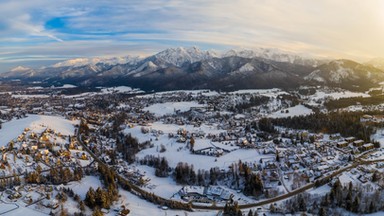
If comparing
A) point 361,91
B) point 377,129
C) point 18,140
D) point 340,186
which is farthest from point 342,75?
point 18,140

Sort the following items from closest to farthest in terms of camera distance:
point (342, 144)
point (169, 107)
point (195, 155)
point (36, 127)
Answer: point (195, 155)
point (342, 144)
point (36, 127)
point (169, 107)

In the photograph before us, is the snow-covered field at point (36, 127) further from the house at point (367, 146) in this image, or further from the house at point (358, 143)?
the house at point (367, 146)

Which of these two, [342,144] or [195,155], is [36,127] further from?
[342,144]

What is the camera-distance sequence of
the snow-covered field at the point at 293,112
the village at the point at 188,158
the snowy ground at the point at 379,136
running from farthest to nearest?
the snow-covered field at the point at 293,112 → the snowy ground at the point at 379,136 → the village at the point at 188,158

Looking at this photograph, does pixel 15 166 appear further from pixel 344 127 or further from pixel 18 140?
pixel 344 127

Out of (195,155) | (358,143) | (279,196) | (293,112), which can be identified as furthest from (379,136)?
(195,155)

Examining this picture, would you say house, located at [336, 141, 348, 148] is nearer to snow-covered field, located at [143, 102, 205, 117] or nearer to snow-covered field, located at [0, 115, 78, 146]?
snow-covered field, located at [143, 102, 205, 117]

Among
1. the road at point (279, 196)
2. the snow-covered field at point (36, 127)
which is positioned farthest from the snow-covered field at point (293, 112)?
the snow-covered field at point (36, 127)

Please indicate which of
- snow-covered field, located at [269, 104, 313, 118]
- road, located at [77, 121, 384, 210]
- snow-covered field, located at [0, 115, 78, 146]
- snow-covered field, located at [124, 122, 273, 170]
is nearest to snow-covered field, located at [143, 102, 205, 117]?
snow-covered field, located at [0, 115, 78, 146]
